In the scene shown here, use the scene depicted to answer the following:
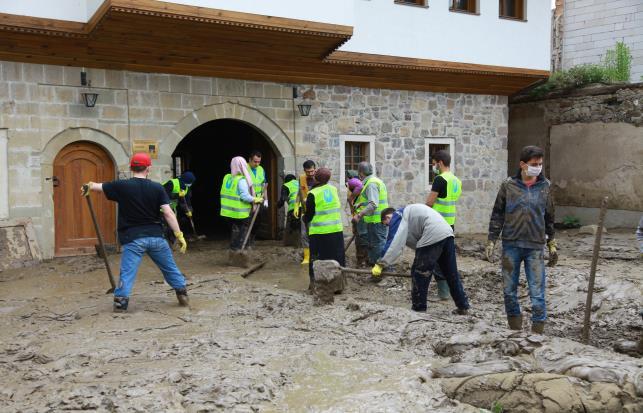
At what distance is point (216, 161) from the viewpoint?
1855 centimetres

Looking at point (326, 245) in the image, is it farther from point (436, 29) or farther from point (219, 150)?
point (219, 150)

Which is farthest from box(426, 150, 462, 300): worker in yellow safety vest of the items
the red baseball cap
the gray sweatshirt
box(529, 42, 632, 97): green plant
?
box(529, 42, 632, 97): green plant

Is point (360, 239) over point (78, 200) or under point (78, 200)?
under

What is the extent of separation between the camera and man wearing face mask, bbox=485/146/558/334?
612cm

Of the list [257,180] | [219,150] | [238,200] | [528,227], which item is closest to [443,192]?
[528,227]

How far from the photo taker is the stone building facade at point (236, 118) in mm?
10523

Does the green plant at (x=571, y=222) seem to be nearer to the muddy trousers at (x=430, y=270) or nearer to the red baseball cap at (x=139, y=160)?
the muddy trousers at (x=430, y=270)

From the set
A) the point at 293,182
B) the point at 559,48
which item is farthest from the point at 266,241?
the point at 559,48

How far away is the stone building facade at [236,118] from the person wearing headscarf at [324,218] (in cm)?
467

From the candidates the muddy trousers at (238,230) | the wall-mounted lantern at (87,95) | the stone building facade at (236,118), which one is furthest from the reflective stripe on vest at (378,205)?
the wall-mounted lantern at (87,95)

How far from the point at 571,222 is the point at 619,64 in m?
4.78

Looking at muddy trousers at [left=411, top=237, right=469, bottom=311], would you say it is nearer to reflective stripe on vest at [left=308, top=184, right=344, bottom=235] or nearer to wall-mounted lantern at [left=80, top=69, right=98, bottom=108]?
reflective stripe on vest at [left=308, top=184, right=344, bottom=235]

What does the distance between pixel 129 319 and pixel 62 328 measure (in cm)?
65

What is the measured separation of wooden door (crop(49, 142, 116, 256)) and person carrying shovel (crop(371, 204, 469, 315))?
6.47m
